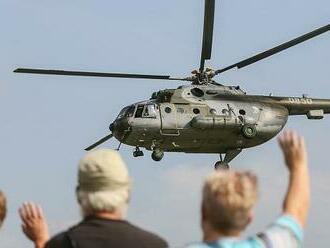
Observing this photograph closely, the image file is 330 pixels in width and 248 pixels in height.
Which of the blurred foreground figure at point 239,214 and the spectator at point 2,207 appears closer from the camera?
the blurred foreground figure at point 239,214

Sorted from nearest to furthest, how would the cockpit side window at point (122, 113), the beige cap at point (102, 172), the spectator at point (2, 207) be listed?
the beige cap at point (102, 172) → the spectator at point (2, 207) → the cockpit side window at point (122, 113)

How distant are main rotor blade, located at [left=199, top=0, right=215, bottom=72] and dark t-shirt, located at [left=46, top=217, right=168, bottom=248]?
1007 inches

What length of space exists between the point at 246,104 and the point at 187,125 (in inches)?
120

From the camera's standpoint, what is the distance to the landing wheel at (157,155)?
30141 millimetres

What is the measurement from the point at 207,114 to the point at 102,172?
25737 millimetres

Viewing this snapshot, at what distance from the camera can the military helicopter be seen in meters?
28.8

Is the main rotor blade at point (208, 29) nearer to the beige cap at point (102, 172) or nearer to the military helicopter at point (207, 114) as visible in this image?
the military helicopter at point (207, 114)

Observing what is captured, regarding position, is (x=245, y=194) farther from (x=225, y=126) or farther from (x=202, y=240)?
(x=225, y=126)

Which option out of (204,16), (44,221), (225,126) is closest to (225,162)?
(225,126)

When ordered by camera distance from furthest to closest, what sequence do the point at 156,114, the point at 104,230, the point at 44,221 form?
1. the point at 156,114
2. the point at 44,221
3. the point at 104,230

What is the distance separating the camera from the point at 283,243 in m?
3.22

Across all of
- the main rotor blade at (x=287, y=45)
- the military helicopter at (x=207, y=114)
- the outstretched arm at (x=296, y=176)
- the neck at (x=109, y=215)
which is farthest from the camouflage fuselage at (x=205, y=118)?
the outstretched arm at (x=296, y=176)

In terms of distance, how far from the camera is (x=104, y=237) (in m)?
3.89

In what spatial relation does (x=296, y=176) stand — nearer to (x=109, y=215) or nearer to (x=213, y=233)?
(x=213, y=233)
